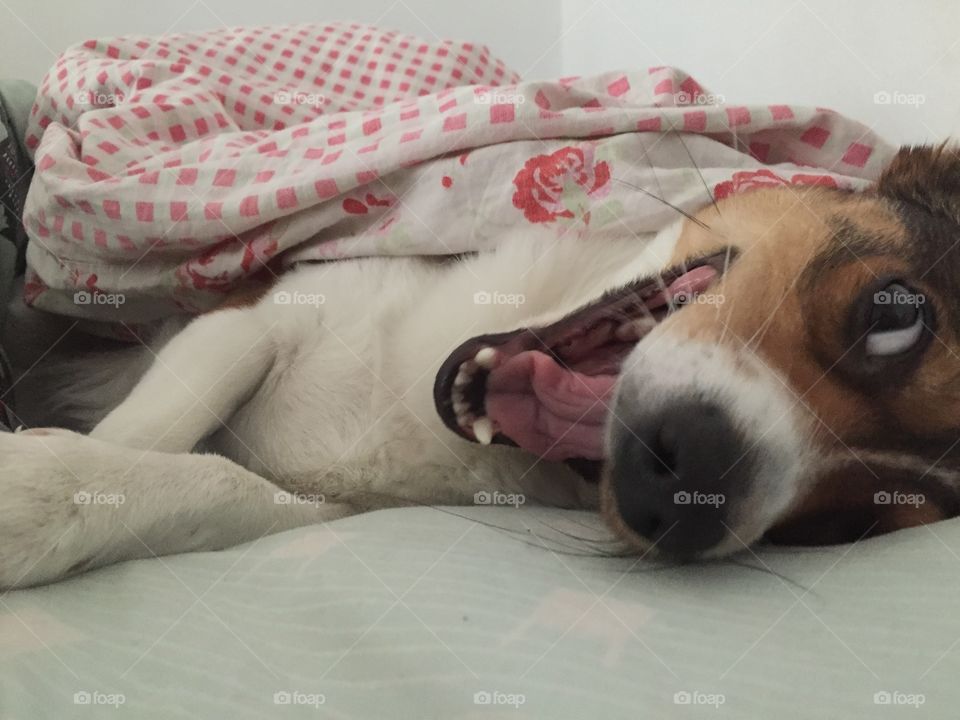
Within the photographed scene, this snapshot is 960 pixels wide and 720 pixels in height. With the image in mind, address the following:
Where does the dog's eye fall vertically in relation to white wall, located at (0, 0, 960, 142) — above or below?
below

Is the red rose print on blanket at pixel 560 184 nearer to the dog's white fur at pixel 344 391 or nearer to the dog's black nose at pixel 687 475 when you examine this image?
the dog's white fur at pixel 344 391

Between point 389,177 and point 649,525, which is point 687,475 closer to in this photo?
point 649,525

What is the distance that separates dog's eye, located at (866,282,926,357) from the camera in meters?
1.00

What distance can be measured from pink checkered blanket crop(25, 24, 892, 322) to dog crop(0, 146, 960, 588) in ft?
0.22

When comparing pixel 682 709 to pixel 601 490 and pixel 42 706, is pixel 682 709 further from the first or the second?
pixel 42 706

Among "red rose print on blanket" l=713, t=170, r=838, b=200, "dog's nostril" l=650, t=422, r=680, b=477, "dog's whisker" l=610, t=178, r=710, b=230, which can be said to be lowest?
"dog's nostril" l=650, t=422, r=680, b=477

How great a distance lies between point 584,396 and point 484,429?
16 cm

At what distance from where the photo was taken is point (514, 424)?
1.16 metres

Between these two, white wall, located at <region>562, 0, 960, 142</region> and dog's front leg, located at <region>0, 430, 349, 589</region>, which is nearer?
dog's front leg, located at <region>0, 430, 349, 589</region>

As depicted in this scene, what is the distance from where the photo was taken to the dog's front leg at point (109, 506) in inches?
34.5

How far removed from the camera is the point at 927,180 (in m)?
1.24

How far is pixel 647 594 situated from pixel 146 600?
0.56 meters

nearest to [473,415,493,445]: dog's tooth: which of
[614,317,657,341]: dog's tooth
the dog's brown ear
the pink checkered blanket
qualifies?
[614,317,657,341]: dog's tooth

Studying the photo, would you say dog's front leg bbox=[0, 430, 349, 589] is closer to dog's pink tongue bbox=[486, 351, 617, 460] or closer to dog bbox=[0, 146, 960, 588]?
dog bbox=[0, 146, 960, 588]
